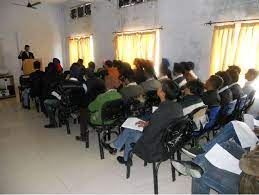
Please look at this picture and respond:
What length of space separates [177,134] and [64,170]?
1.50 metres

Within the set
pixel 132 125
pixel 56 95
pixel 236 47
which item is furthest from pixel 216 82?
pixel 56 95

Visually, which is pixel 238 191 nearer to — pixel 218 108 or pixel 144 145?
pixel 144 145

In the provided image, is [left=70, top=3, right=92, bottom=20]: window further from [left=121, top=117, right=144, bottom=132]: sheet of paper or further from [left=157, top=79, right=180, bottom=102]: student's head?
[left=157, top=79, right=180, bottom=102]: student's head

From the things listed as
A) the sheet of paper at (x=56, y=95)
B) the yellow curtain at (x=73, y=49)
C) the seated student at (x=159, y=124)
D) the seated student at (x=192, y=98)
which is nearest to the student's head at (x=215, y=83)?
the seated student at (x=192, y=98)

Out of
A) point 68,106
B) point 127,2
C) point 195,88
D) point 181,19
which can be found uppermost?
point 127,2

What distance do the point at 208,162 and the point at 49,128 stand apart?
3.23 metres

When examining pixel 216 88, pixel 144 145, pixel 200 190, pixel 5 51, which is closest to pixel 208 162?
pixel 200 190

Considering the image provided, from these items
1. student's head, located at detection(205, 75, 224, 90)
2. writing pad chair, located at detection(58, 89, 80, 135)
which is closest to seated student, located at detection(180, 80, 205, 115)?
student's head, located at detection(205, 75, 224, 90)

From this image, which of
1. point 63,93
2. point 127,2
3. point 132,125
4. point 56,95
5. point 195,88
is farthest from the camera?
point 127,2

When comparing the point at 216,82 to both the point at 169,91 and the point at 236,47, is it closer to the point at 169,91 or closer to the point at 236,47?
the point at 169,91

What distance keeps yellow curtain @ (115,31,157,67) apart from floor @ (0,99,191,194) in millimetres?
2869

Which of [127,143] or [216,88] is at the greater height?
[216,88]

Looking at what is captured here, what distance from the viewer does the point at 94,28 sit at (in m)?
7.66

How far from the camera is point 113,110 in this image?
9.20 feet
